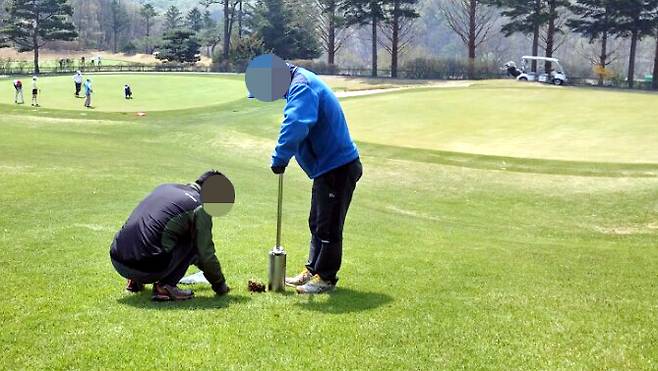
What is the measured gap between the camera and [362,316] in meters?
5.78

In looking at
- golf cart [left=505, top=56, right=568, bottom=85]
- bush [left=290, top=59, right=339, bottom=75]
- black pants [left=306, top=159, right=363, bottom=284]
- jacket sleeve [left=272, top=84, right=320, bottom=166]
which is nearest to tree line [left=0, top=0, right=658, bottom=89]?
bush [left=290, top=59, right=339, bottom=75]

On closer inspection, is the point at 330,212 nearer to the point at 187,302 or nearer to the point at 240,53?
the point at 187,302

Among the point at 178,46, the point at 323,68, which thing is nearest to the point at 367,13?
the point at 323,68

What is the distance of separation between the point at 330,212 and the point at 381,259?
2341 mm

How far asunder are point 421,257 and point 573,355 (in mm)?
4092

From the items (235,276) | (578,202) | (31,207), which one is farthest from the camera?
(578,202)

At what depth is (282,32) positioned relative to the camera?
88.2m

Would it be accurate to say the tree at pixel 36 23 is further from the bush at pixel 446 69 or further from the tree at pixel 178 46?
the bush at pixel 446 69

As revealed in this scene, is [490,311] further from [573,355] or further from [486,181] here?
[486,181]

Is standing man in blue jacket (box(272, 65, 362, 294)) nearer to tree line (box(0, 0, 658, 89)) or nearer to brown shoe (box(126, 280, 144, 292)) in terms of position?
brown shoe (box(126, 280, 144, 292))

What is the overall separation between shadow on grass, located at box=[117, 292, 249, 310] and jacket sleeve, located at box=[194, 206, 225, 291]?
0.19 metres

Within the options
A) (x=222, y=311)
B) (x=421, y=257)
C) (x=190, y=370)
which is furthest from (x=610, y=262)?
(x=190, y=370)

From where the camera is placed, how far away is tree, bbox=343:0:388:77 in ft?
258

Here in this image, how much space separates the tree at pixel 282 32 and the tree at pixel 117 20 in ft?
213
